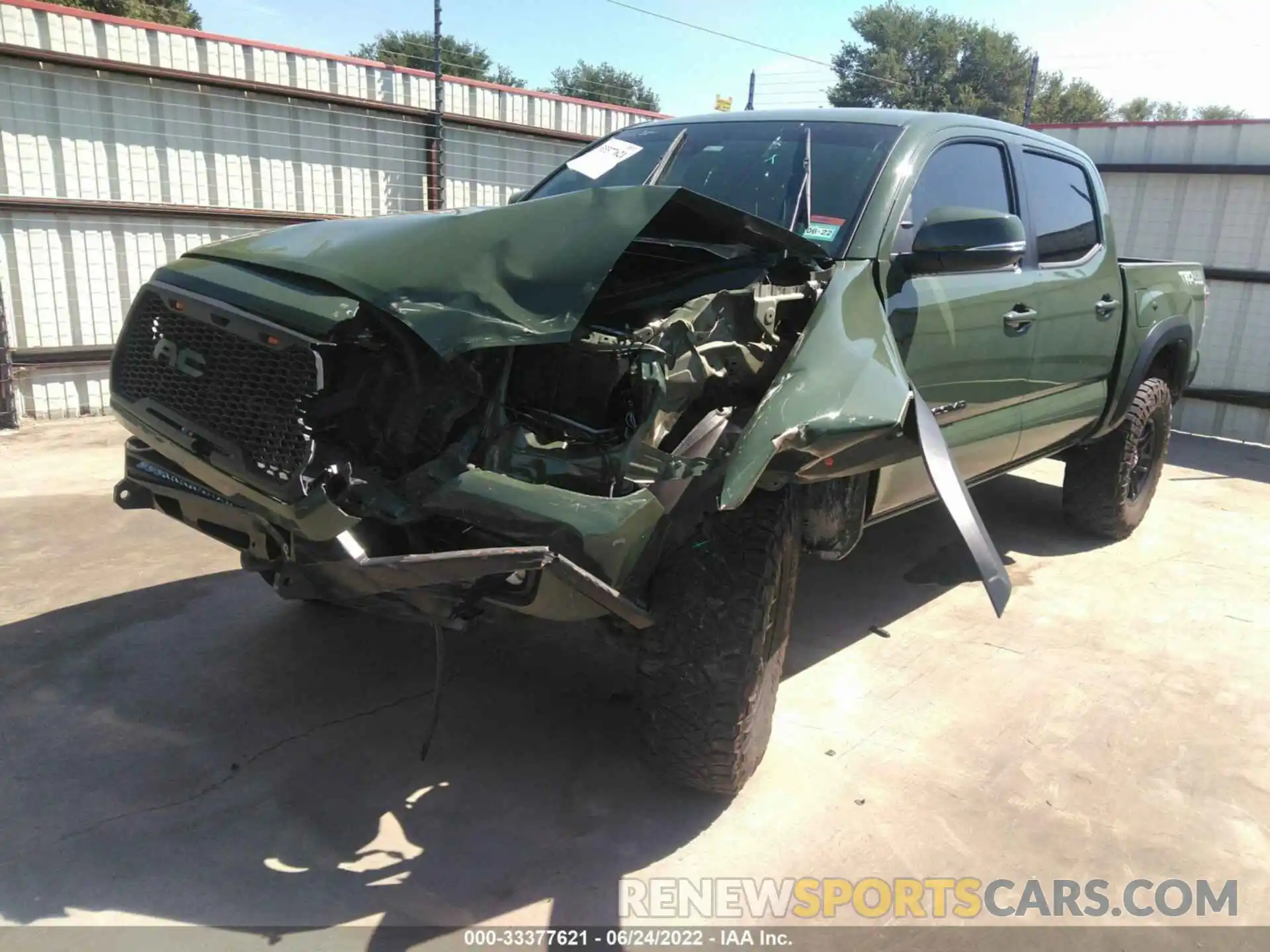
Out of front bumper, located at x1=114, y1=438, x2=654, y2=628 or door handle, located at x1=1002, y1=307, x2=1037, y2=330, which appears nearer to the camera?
front bumper, located at x1=114, y1=438, x2=654, y2=628

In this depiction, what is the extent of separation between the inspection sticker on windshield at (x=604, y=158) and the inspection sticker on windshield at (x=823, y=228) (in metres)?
0.93

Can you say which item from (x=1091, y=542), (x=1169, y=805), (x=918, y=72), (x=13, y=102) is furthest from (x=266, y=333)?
(x=918, y=72)

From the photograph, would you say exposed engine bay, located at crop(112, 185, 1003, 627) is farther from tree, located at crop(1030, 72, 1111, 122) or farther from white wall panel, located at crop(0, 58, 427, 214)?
tree, located at crop(1030, 72, 1111, 122)

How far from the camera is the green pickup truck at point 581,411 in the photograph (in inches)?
86.9

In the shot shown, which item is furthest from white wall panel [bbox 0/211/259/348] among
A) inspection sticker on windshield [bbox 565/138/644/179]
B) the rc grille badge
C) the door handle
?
the door handle

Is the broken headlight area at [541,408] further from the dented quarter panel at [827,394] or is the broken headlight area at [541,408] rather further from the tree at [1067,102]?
the tree at [1067,102]

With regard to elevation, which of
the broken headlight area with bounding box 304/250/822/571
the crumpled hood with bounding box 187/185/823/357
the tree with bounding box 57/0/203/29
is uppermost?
the tree with bounding box 57/0/203/29

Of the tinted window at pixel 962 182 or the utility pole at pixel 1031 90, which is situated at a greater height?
the utility pole at pixel 1031 90


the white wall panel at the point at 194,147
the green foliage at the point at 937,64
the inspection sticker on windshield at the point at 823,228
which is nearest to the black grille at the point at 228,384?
the inspection sticker on windshield at the point at 823,228

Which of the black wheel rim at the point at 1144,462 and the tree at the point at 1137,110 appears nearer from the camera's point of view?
the black wheel rim at the point at 1144,462

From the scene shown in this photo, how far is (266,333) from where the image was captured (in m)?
2.27

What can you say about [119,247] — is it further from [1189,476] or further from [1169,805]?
[1189,476]

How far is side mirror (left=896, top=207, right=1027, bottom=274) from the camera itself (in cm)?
301

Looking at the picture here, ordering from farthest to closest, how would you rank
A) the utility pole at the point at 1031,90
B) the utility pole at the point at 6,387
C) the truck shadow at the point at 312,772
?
the utility pole at the point at 1031,90, the utility pole at the point at 6,387, the truck shadow at the point at 312,772
